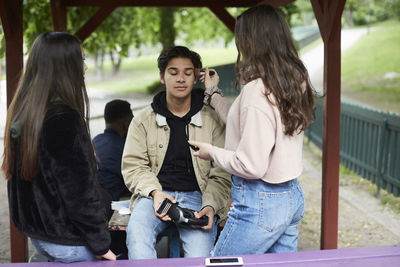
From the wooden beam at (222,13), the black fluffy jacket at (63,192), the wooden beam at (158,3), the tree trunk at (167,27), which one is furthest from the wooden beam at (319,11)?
the tree trunk at (167,27)

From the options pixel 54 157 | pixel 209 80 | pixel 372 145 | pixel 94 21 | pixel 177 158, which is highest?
pixel 94 21

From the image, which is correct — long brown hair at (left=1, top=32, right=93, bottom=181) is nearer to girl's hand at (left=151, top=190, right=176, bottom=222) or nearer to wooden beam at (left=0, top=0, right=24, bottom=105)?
girl's hand at (left=151, top=190, right=176, bottom=222)

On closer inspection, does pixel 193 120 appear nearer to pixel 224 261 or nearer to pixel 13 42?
pixel 224 261

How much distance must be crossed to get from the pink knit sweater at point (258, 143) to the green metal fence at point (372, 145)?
5132mm

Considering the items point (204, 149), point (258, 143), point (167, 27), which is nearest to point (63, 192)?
point (204, 149)

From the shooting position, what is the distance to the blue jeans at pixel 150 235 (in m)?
2.73

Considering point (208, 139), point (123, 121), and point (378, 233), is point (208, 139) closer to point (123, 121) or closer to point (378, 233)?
point (123, 121)

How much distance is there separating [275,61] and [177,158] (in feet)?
3.68

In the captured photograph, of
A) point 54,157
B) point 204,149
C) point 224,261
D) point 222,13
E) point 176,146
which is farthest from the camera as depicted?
point 222,13

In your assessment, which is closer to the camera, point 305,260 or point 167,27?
point 305,260

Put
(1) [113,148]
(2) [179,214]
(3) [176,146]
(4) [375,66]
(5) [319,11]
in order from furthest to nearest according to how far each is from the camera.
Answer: (4) [375,66], (1) [113,148], (5) [319,11], (3) [176,146], (2) [179,214]

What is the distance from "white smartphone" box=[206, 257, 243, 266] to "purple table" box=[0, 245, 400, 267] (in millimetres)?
33

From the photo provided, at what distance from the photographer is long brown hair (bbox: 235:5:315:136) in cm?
210

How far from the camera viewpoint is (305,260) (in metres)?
2.19
